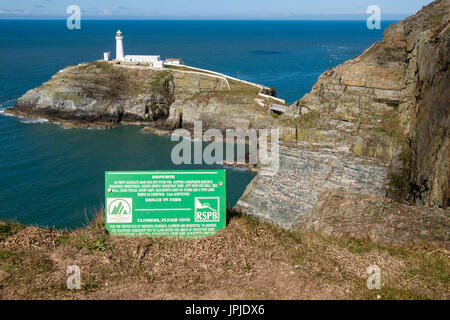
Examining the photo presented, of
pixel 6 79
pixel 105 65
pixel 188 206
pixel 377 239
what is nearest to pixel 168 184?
pixel 188 206

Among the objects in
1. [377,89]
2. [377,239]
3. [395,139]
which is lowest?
[377,239]

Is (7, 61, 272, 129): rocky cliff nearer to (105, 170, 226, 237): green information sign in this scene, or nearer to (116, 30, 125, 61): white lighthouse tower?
(116, 30, 125, 61): white lighthouse tower

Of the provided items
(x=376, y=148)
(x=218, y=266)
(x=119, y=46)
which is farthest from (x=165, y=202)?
(x=119, y=46)

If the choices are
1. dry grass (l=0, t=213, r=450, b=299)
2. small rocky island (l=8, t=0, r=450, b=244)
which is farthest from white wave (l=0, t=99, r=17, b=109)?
dry grass (l=0, t=213, r=450, b=299)

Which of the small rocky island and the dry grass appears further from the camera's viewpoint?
the small rocky island

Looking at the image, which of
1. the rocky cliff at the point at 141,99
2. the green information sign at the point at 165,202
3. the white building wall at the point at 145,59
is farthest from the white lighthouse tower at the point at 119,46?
the green information sign at the point at 165,202
